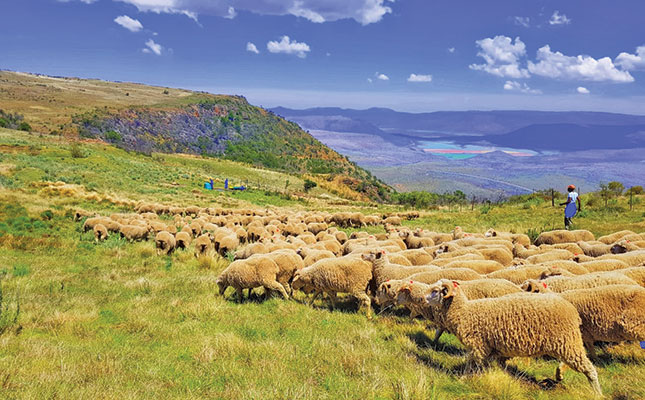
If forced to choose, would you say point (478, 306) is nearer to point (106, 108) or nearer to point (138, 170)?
point (138, 170)

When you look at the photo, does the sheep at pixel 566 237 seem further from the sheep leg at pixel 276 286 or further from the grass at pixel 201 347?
the sheep leg at pixel 276 286

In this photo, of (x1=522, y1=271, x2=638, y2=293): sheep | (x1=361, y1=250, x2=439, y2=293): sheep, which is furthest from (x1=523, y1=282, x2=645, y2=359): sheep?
(x1=361, y1=250, x2=439, y2=293): sheep

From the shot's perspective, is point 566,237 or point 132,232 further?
point 132,232

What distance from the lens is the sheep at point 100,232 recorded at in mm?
17347

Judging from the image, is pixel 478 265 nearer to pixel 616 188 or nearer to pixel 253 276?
pixel 253 276

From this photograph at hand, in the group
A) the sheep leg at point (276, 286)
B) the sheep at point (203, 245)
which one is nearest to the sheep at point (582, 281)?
the sheep leg at point (276, 286)

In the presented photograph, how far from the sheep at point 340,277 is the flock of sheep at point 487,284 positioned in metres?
0.02

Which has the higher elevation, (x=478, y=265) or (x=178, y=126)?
(x=178, y=126)

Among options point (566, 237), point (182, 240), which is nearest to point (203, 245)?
point (182, 240)

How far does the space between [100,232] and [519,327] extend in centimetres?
1782

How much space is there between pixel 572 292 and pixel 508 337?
5.59 feet

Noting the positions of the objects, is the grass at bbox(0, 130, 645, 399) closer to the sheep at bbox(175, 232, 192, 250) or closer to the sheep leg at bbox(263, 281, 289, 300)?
the sheep leg at bbox(263, 281, 289, 300)

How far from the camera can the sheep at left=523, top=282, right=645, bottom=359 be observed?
5777 mm

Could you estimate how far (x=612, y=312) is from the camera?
5.89m
